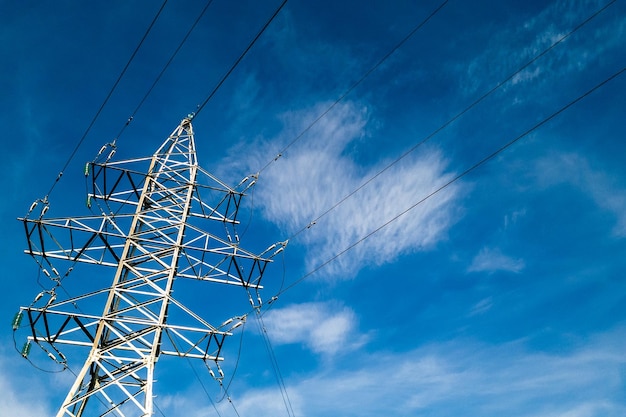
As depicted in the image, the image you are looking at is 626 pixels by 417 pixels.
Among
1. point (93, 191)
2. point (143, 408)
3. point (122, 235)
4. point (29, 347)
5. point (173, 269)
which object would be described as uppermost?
point (93, 191)

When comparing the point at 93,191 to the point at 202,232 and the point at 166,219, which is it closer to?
the point at 166,219

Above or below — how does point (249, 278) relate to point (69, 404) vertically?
above

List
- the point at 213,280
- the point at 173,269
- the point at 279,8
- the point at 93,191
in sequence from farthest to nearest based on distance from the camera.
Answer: the point at 93,191
the point at 213,280
the point at 173,269
the point at 279,8

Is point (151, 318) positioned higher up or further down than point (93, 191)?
further down

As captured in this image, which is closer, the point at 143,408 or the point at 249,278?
the point at 143,408

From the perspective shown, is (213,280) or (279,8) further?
(213,280)

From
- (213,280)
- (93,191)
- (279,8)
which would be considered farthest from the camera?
(93,191)

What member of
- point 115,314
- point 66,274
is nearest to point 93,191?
point 66,274

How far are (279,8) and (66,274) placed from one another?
10621 mm

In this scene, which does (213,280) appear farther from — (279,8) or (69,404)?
(279,8)

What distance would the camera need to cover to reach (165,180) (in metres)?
16.8

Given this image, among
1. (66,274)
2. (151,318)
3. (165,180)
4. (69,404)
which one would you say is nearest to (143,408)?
(69,404)

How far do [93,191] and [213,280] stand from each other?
5.86 m

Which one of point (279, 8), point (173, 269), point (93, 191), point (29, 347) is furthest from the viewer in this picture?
point (93, 191)
